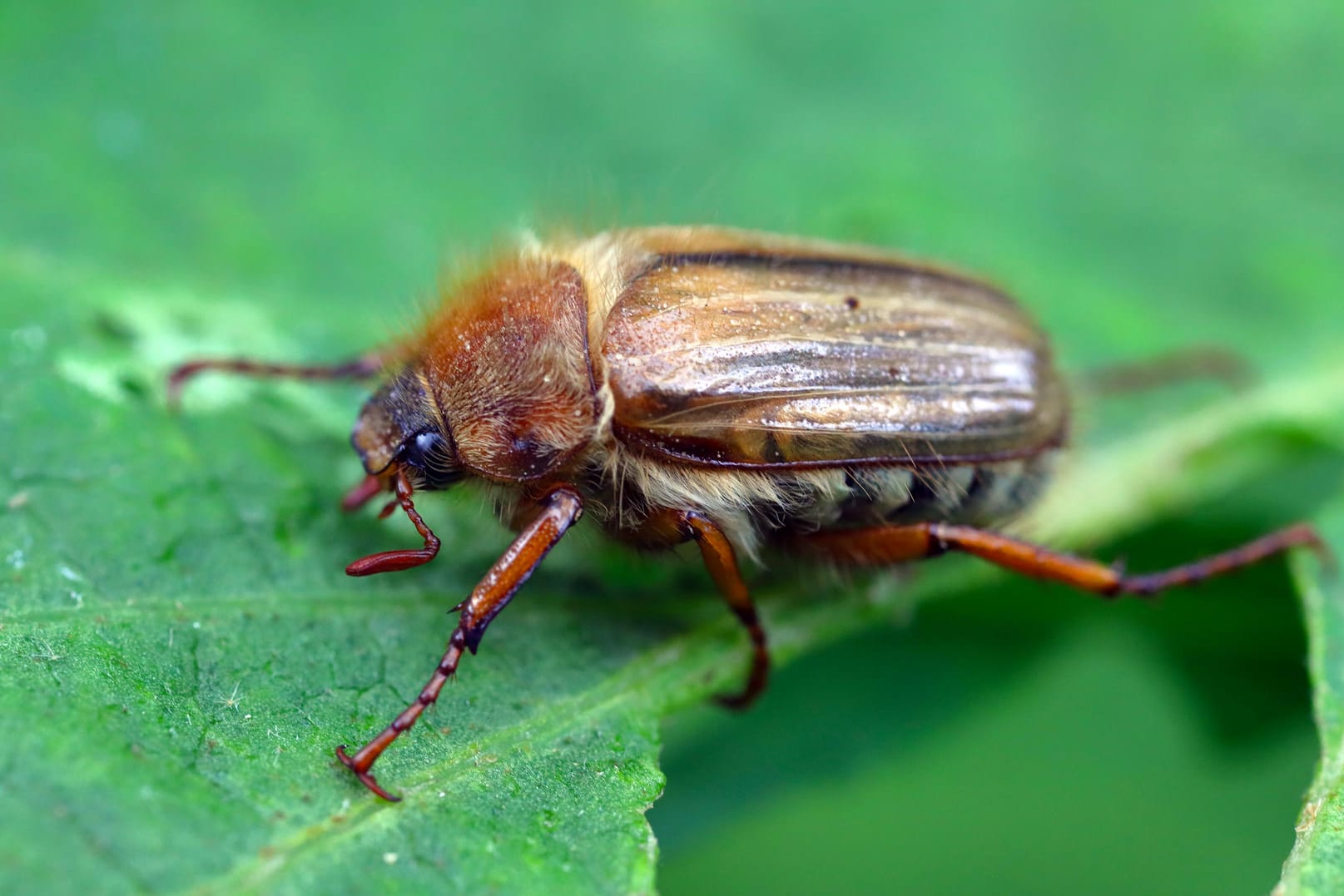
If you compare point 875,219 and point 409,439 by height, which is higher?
point 875,219

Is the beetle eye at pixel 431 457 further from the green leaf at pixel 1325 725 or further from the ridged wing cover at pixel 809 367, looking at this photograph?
the green leaf at pixel 1325 725

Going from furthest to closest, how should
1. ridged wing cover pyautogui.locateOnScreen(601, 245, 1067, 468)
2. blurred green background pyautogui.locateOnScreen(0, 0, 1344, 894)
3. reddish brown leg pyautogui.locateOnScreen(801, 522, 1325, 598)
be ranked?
blurred green background pyautogui.locateOnScreen(0, 0, 1344, 894), reddish brown leg pyautogui.locateOnScreen(801, 522, 1325, 598), ridged wing cover pyautogui.locateOnScreen(601, 245, 1067, 468)

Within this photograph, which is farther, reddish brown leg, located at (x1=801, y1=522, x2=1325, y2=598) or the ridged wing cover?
reddish brown leg, located at (x1=801, y1=522, x2=1325, y2=598)

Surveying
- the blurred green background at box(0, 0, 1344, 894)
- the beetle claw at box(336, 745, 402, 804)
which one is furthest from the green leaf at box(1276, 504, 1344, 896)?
the beetle claw at box(336, 745, 402, 804)

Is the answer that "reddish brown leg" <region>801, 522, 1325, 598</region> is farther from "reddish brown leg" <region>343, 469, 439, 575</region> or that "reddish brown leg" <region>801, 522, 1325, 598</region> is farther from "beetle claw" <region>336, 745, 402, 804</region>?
Result: "beetle claw" <region>336, 745, 402, 804</region>

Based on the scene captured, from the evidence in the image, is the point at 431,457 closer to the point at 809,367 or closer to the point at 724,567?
the point at 724,567

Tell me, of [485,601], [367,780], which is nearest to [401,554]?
[485,601]
